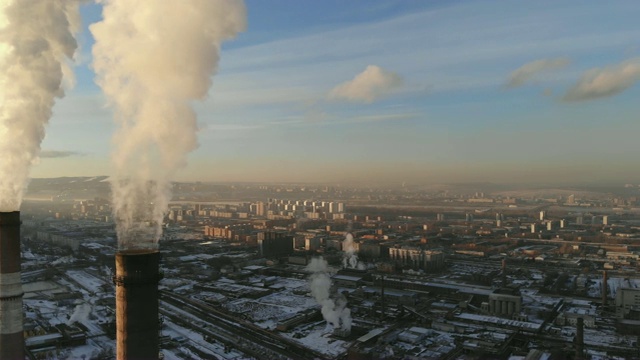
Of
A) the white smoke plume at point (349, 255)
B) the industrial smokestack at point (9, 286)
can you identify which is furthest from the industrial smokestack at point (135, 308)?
the white smoke plume at point (349, 255)

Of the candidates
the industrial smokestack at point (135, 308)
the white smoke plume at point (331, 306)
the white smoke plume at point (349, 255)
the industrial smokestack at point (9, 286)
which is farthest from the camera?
the white smoke plume at point (349, 255)

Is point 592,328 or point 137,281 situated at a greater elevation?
point 137,281

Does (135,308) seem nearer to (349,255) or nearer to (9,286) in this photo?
(9,286)

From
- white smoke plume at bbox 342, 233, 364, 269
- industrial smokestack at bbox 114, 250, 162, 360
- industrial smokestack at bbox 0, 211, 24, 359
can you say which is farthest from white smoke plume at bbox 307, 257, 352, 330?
industrial smokestack at bbox 114, 250, 162, 360

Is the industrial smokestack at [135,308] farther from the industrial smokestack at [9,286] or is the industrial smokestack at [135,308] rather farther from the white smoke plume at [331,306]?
the white smoke plume at [331,306]

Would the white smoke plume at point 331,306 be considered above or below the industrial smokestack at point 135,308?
below

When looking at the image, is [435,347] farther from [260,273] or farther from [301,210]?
[301,210]

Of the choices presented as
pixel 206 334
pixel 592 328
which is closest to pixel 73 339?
pixel 206 334
